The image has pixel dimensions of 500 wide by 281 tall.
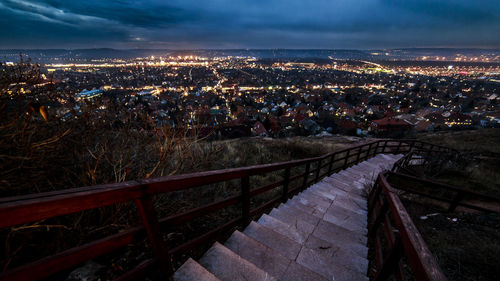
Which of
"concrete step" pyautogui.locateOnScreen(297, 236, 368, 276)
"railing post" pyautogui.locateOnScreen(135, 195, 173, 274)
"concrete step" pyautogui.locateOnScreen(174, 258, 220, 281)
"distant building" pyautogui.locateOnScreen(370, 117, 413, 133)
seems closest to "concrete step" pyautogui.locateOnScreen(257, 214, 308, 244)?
"concrete step" pyautogui.locateOnScreen(297, 236, 368, 276)

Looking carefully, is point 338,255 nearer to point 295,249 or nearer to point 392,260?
point 295,249

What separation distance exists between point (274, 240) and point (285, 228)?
450mm

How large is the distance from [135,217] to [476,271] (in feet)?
16.1

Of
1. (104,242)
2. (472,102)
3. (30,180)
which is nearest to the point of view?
(104,242)

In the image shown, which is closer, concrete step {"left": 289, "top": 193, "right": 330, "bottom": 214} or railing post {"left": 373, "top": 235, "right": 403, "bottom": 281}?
railing post {"left": 373, "top": 235, "right": 403, "bottom": 281}

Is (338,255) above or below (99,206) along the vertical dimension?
below

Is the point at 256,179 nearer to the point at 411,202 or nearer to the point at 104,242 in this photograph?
the point at 411,202

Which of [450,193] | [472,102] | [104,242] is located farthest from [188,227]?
[472,102]

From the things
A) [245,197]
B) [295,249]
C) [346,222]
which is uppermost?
[245,197]

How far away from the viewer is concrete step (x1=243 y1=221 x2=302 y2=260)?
2.61 m

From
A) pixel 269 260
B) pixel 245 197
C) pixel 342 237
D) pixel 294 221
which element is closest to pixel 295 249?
pixel 269 260

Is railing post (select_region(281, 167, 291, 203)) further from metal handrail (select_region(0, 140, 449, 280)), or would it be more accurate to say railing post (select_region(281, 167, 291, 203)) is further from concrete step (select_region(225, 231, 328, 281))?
metal handrail (select_region(0, 140, 449, 280))

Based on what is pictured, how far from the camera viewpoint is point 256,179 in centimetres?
645

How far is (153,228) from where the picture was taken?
5.39 ft
